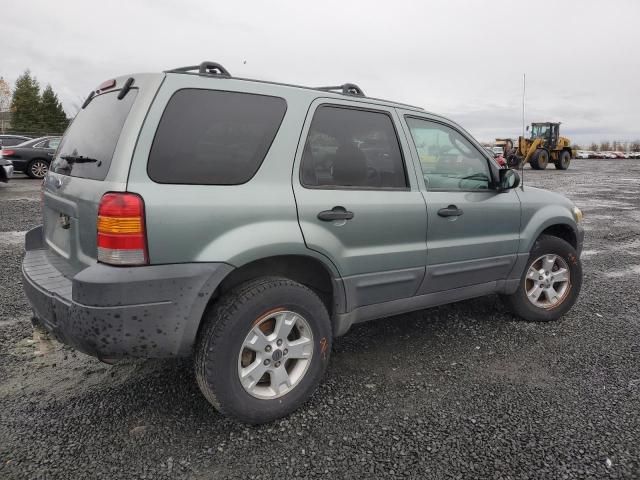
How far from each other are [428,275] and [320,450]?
4.56 feet

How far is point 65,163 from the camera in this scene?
2811 millimetres

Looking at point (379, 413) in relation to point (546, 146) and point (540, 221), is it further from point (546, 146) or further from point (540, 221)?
point (546, 146)

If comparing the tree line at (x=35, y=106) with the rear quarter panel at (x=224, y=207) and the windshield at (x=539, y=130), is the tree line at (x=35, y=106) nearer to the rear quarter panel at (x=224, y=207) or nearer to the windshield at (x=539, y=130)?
the windshield at (x=539, y=130)

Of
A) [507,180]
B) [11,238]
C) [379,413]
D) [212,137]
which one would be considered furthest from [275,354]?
[11,238]

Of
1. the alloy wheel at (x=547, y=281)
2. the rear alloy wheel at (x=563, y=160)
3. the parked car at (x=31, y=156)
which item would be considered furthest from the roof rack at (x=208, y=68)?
the rear alloy wheel at (x=563, y=160)

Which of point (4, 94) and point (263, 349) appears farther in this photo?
point (4, 94)

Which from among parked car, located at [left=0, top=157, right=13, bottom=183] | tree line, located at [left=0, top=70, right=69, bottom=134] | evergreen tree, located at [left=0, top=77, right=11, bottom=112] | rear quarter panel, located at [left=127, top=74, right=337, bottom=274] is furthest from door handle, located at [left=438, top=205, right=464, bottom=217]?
evergreen tree, located at [left=0, top=77, right=11, bottom=112]

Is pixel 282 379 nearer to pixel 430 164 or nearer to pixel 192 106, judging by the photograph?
pixel 192 106

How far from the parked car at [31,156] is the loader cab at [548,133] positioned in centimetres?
2456

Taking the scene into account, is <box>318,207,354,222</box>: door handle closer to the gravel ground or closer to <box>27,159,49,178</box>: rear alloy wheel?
the gravel ground

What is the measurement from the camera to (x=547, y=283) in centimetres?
410

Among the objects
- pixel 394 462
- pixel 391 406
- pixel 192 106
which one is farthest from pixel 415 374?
pixel 192 106

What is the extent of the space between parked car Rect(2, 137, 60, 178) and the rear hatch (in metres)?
13.9

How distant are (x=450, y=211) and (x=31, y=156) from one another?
51.9 ft
